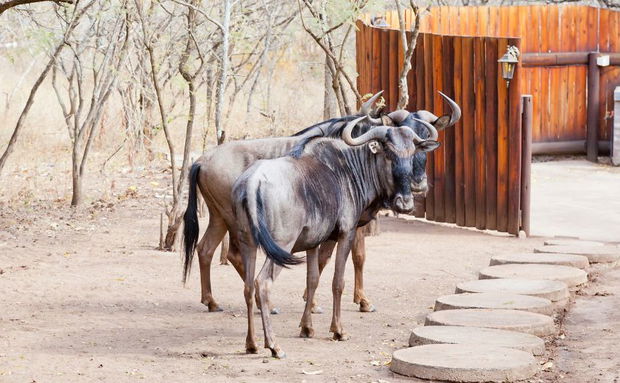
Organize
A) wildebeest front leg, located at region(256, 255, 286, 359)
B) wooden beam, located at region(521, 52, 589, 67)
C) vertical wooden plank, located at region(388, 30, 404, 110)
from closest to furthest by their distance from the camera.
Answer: wildebeest front leg, located at region(256, 255, 286, 359)
vertical wooden plank, located at region(388, 30, 404, 110)
wooden beam, located at region(521, 52, 589, 67)

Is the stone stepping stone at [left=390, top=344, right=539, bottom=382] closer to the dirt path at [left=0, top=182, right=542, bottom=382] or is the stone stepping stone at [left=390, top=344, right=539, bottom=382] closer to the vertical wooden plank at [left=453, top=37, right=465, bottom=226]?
the dirt path at [left=0, top=182, right=542, bottom=382]

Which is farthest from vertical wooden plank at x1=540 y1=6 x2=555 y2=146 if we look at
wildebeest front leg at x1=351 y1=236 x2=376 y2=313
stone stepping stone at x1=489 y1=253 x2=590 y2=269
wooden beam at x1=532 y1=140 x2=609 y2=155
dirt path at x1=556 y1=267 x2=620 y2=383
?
wildebeest front leg at x1=351 y1=236 x2=376 y2=313

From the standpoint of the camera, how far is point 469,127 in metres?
13.2

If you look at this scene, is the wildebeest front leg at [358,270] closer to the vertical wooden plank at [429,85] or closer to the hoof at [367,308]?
the hoof at [367,308]

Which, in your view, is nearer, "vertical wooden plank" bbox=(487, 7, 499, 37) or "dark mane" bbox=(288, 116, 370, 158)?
"dark mane" bbox=(288, 116, 370, 158)

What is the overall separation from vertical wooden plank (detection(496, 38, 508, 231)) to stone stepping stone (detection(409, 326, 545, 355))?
5.27 m

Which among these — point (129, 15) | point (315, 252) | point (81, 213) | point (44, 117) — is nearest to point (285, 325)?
point (315, 252)

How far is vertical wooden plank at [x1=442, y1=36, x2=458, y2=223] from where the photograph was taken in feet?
44.0

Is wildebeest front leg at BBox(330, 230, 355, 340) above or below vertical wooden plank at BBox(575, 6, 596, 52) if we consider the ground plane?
below

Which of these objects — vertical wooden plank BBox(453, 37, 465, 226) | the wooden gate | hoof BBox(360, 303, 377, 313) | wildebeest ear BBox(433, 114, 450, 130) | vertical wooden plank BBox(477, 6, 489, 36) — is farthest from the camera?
vertical wooden plank BBox(477, 6, 489, 36)

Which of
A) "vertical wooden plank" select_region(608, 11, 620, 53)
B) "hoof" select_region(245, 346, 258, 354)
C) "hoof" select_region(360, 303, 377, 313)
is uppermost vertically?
"vertical wooden plank" select_region(608, 11, 620, 53)

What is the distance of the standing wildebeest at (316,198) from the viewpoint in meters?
7.41

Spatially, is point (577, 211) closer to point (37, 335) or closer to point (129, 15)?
point (129, 15)

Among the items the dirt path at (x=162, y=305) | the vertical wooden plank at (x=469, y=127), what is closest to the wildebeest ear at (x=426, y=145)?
the dirt path at (x=162, y=305)
